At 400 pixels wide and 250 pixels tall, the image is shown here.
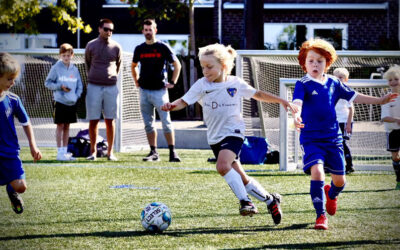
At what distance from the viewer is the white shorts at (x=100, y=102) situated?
10.3 m

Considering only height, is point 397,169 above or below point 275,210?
below

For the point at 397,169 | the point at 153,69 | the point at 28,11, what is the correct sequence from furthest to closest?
the point at 28,11 < the point at 153,69 < the point at 397,169

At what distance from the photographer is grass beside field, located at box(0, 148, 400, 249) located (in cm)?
452

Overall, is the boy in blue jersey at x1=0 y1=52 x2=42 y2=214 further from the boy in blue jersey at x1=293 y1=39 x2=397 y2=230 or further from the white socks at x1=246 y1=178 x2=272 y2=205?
the boy in blue jersey at x1=293 y1=39 x2=397 y2=230

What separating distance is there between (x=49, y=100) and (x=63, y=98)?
2.80m

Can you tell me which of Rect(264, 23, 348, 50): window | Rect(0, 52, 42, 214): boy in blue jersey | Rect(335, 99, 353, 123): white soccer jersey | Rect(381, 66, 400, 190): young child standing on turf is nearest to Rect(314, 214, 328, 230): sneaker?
Rect(0, 52, 42, 214): boy in blue jersey

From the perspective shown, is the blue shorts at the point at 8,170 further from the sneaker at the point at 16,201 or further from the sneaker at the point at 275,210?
the sneaker at the point at 275,210

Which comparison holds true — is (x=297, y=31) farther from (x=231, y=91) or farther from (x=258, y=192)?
(x=258, y=192)

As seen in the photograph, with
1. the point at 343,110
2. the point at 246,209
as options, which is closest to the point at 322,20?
the point at 343,110

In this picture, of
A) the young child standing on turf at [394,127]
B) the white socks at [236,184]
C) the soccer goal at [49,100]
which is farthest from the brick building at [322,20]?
the white socks at [236,184]

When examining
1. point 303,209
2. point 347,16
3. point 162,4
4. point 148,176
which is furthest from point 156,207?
point 347,16

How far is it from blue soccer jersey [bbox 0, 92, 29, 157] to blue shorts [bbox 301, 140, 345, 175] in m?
2.39

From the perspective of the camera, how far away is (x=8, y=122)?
524 cm

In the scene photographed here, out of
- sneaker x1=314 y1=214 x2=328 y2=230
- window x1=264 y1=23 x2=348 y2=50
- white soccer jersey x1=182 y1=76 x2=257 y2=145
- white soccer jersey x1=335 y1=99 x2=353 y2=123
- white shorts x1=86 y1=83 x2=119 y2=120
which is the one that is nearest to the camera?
sneaker x1=314 y1=214 x2=328 y2=230
